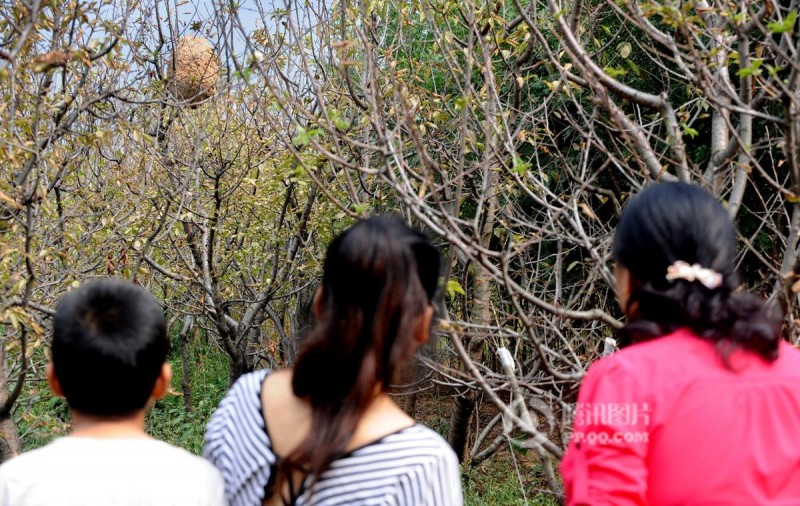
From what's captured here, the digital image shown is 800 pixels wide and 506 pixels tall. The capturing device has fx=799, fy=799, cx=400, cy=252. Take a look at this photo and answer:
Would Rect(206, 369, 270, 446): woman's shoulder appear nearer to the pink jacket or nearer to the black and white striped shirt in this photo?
the black and white striped shirt

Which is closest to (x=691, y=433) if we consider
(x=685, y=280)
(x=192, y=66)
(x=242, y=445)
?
(x=685, y=280)

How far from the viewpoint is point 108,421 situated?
164 cm

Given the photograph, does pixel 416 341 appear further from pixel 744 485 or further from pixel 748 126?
pixel 748 126

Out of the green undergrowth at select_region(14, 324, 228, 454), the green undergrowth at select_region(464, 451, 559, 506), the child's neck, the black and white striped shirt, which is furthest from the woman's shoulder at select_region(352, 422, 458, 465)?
the green undergrowth at select_region(464, 451, 559, 506)

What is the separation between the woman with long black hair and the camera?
58.6 inches

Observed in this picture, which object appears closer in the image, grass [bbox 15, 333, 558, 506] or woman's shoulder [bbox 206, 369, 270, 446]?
woman's shoulder [bbox 206, 369, 270, 446]

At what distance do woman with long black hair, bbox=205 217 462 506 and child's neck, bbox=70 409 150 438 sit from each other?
0.23 m

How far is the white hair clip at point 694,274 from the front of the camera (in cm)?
149

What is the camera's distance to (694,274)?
1497 millimetres

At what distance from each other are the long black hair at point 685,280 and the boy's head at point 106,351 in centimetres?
100

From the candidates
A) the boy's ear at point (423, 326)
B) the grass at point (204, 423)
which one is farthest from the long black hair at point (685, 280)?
the grass at point (204, 423)

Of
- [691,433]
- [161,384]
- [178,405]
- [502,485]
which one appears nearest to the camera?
[691,433]

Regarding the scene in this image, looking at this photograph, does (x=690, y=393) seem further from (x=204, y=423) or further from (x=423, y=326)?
(x=204, y=423)

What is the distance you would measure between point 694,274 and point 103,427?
3.95 feet
